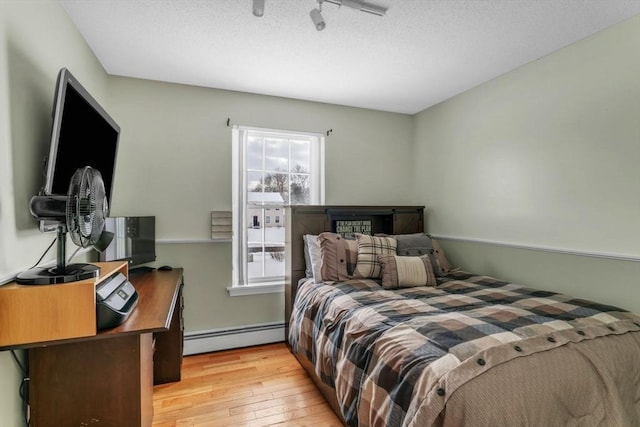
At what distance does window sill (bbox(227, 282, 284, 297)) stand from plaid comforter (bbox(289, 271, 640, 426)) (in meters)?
0.78

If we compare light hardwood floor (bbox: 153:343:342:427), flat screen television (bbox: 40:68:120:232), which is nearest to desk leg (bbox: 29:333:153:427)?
flat screen television (bbox: 40:68:120:232)

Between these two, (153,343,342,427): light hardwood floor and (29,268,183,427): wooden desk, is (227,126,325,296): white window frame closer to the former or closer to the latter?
(153,343,342,427): light hardwood floor

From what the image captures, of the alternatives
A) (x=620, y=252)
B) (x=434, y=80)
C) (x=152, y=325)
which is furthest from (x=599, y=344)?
(x=434, y=80)

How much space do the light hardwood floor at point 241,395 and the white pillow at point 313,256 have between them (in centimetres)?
80

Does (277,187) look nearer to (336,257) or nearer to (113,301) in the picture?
(336,257)

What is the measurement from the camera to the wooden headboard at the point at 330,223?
2959 mm

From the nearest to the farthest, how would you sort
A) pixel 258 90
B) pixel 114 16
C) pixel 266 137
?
pixel 114 16, pixel 258 90, pixel 266 137

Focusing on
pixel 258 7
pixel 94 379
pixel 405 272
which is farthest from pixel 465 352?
pixel 258 7

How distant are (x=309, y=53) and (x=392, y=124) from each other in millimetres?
1689

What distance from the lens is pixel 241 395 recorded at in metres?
2.22

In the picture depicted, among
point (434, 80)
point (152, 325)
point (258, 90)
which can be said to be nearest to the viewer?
point (152, 325)

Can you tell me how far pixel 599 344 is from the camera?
1391 millimetres

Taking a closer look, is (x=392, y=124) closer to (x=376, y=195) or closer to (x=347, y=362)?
(x=376, y=195)

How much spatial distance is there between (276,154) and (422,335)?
237 cm
